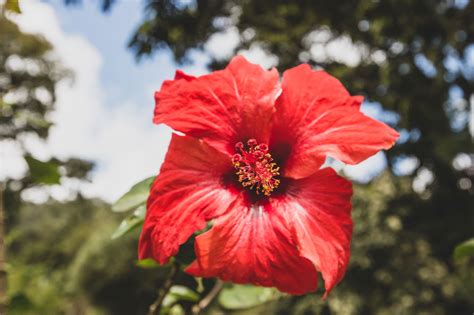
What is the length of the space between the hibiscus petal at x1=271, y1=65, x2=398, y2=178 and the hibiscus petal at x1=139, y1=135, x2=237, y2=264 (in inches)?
3.8

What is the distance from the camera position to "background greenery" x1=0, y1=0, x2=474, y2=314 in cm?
453

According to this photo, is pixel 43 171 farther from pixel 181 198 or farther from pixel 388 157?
pixel 388 157

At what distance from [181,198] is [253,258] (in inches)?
4.1

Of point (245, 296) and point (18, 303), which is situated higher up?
point (18, 303)

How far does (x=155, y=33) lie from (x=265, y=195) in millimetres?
4860

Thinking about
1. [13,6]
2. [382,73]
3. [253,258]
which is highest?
[13,6]

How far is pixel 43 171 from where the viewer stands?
2.05ft

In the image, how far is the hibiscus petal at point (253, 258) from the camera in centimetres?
47

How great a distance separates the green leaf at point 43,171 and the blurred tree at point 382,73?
385 centimetres

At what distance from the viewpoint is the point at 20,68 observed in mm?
14414

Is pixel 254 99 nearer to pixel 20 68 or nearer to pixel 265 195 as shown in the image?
pixel 265 195

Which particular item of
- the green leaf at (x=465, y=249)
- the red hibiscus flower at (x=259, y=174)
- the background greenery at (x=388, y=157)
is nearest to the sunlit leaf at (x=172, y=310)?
the red hibiscus flower at (x=259, y=174)

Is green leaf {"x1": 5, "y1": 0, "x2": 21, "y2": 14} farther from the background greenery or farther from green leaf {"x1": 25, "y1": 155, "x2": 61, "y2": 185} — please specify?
the background greenery

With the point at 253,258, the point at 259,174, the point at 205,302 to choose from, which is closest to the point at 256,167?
the point at 259,174
